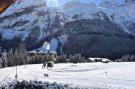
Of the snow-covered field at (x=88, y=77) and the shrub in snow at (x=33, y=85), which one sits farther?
the snow-covered field at (x=88, y=77)

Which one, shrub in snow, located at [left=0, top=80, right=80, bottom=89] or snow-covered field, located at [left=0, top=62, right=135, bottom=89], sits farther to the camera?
snow-covered field, located at [left=0, top=62, right=135, bottom=89]

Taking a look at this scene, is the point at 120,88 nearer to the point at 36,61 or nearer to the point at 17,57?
the point at 17,57

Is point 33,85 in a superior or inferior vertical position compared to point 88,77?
superior

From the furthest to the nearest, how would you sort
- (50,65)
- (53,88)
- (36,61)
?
1. (36,61)
2. (50,65)
3. (53,88)

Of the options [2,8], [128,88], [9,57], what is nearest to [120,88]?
[128,88]

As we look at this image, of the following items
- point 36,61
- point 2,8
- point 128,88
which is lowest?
point 36,61

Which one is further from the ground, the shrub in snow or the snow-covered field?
the shrub in snow

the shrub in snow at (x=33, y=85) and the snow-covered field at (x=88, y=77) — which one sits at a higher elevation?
the shrub in snow at (x=33, y=85)

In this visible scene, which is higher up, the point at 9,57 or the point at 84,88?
the point at 84,88

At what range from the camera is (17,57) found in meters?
147

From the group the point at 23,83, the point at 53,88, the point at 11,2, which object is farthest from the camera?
the point at 23,83

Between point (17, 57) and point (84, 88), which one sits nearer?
point (84, 88)

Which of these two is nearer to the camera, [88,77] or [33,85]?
[33,85]

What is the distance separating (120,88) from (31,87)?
10.1 meters
